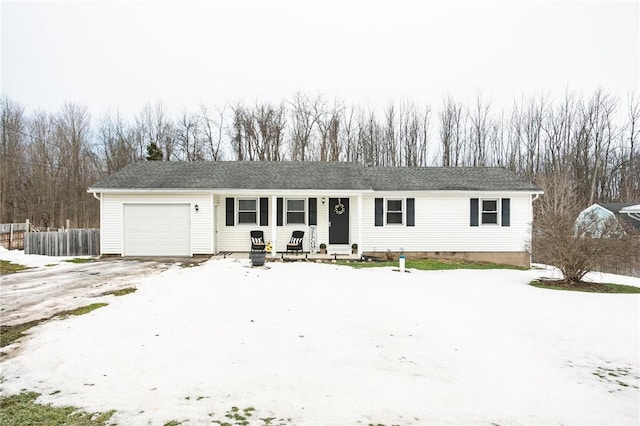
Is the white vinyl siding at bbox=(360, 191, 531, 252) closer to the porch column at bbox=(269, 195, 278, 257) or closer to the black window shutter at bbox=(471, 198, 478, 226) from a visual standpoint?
the black window shutter at bbox=(471, 198, 478, 226)

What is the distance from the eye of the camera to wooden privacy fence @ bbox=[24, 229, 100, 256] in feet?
49.5

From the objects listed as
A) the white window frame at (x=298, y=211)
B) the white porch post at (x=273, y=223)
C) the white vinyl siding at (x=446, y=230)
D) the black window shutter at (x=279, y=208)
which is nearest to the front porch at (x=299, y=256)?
the white porch post at (x=273, y=223)

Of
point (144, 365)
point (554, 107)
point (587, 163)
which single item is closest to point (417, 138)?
point (554, 107)

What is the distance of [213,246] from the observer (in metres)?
14.4

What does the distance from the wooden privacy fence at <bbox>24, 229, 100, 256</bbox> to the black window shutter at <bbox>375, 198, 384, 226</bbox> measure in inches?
483

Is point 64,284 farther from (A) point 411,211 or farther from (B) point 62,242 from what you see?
(A) point 411,211

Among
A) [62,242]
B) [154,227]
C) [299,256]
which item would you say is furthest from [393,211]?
[62,242]

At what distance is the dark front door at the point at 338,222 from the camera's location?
15.3 metres

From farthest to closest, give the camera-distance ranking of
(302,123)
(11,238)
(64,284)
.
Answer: (302,123), (11,238), (64,284)

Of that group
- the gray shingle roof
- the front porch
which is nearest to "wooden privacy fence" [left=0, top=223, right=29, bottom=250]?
the gray shingle roof

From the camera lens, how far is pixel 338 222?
1540 cm

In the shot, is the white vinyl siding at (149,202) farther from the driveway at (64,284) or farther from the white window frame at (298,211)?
the white window frame at (298,211)

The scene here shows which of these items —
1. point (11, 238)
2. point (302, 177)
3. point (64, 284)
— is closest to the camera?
point (64, 284)

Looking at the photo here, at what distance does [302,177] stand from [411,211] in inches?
194
